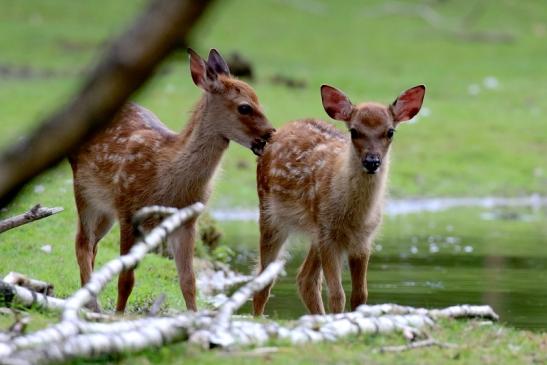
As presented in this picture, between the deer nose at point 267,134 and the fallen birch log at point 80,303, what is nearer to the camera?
the fallen birch log at point 80,303

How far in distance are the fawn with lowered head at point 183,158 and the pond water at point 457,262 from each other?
114 centimetres

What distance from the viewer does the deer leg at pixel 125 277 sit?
10.4m

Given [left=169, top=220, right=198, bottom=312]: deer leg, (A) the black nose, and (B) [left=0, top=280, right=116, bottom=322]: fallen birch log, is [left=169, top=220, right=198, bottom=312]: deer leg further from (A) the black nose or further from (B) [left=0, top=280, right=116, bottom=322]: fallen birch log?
(B) [left=0, top=280, right=116, bottom=322]: fallen birch log

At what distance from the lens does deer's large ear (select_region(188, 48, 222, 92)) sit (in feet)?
35.7

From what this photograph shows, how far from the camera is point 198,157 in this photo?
10.8 metres

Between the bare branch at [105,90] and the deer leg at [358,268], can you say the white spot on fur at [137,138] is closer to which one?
the deer leg at [358,268]

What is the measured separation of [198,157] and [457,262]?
22.5 ft

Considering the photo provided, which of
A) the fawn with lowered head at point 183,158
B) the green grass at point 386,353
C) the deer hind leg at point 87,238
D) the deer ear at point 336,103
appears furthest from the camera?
the deer hind leg at point 87,238

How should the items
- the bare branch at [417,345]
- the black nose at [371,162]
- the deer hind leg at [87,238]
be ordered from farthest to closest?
the deer hind leg at [87,238] → the black nose at [371,162] → the bare branch at [417,345]

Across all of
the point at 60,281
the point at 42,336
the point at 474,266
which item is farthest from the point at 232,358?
the point at 474,266

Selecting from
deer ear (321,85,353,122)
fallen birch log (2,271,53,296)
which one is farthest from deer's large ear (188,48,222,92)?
fallen birch log (2,271,53,296)

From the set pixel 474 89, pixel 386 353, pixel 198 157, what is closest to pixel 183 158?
pixel 198 157

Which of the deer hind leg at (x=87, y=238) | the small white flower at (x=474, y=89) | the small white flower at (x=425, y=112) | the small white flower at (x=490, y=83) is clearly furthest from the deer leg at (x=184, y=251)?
the small white flower at (x=490, y=83)

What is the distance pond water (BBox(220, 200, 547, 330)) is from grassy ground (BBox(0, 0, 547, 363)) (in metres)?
0.26
